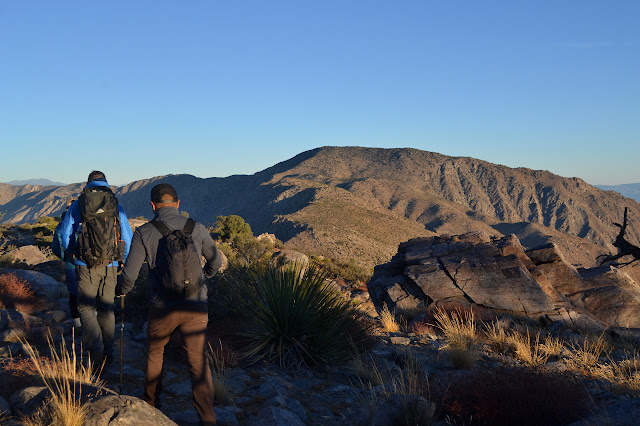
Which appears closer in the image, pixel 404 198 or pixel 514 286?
pixel 514 286

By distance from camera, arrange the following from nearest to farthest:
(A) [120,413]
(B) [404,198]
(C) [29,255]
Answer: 1. (A) [120,413]
2. (C) [29,255]
3. (B) [404,198]

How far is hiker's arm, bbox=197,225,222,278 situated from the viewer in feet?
13.6

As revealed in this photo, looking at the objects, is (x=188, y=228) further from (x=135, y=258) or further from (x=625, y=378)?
(x=625, y=378)

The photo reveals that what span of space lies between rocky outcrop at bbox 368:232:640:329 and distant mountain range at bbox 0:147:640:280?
40904 mm

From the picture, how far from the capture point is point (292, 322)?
22.6ft

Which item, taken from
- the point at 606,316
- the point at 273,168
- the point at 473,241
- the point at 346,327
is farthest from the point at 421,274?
the point at 273,168

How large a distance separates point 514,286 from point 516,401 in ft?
29.8

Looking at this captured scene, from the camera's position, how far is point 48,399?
3555 millimetres

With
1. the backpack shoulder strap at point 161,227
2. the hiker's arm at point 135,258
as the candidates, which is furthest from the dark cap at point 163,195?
the hiker's arm at point 135,258

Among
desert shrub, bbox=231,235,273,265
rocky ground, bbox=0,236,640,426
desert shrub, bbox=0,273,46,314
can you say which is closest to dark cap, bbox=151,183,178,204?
rocky ground, bbox=0,236,640,426

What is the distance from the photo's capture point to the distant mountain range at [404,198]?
228ft

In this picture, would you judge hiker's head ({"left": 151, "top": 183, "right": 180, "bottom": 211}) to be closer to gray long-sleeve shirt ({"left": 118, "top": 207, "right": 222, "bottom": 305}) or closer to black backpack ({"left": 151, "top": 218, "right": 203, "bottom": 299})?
gray long-sleeve shirt ({"left": 118, "top": 207, "right": 222, "bottom": 305})

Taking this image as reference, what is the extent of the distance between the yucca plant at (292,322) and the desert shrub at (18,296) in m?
4.45

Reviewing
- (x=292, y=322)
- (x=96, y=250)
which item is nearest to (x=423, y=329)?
(x=292, y=322)
